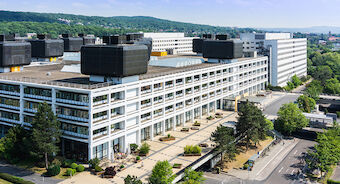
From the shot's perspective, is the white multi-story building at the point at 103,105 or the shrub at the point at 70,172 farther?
the white multi-story building at the point at 103,105

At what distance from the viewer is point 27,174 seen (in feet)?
222

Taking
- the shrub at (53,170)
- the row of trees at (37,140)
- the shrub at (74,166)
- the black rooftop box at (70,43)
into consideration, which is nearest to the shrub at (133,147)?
the shrub at (74,166)

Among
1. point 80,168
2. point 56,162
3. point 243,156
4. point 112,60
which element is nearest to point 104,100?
point 112,60

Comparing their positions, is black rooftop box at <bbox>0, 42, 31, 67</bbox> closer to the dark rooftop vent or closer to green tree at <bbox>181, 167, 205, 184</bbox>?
the dark rooftop vent

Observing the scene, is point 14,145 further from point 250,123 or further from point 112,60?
point 250,123

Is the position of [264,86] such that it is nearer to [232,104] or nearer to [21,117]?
[232,104]

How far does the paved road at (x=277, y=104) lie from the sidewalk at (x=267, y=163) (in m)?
25.8

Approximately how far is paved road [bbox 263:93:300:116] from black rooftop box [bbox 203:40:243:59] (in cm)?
2473

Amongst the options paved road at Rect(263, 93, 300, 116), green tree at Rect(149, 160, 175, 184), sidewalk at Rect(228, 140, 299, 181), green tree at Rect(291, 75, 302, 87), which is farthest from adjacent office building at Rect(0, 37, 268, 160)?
green tree at Rect(291, 75, 302, 87)

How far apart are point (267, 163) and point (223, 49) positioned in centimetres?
5849

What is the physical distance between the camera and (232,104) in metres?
124

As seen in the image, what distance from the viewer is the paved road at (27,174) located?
211ft

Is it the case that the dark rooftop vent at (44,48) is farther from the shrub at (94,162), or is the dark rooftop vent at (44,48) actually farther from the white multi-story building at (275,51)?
the white multi-story building at (275,51)

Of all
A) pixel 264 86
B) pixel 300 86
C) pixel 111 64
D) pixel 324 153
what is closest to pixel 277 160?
pixel 324 153
